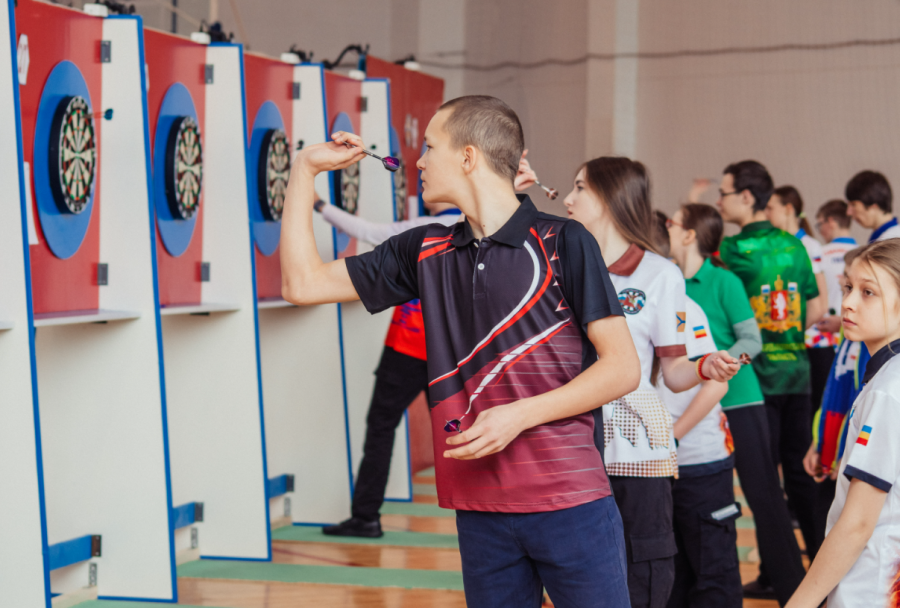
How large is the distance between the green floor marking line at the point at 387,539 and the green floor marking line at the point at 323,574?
1.28 ft

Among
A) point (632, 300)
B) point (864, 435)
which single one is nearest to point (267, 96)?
point (632, 300)

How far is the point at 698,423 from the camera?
261 cm

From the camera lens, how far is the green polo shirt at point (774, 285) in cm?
389

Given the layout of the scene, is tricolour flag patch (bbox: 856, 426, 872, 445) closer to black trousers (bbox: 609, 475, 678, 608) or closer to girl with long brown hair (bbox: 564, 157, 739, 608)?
girl with long brown hair (bbox: 564, 157, 739, 608)

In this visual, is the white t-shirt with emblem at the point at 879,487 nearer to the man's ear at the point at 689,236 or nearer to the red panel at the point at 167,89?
the man's ear at the point at 689,236

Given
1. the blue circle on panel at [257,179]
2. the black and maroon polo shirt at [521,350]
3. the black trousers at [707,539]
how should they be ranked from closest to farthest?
1. the black and maroon polo shirt at [521,350]
2. the black trousers at [707,539]
3. the blue circle on panel at [257,179]

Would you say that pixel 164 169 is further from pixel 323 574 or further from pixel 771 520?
pixel 771 520

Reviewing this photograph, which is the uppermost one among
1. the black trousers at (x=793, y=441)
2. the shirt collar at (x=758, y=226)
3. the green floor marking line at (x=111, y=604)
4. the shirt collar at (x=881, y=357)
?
the shirt collar at (x=758, y=226)

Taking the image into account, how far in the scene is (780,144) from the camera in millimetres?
7941

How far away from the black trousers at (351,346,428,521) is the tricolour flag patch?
282 centimetres

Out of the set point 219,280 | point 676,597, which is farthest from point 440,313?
point 219,280

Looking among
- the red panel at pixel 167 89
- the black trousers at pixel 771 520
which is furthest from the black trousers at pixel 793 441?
the red panel at pixel 167 89

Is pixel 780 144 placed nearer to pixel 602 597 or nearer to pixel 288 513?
pixel 288 513

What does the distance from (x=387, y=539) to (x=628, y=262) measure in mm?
2444
